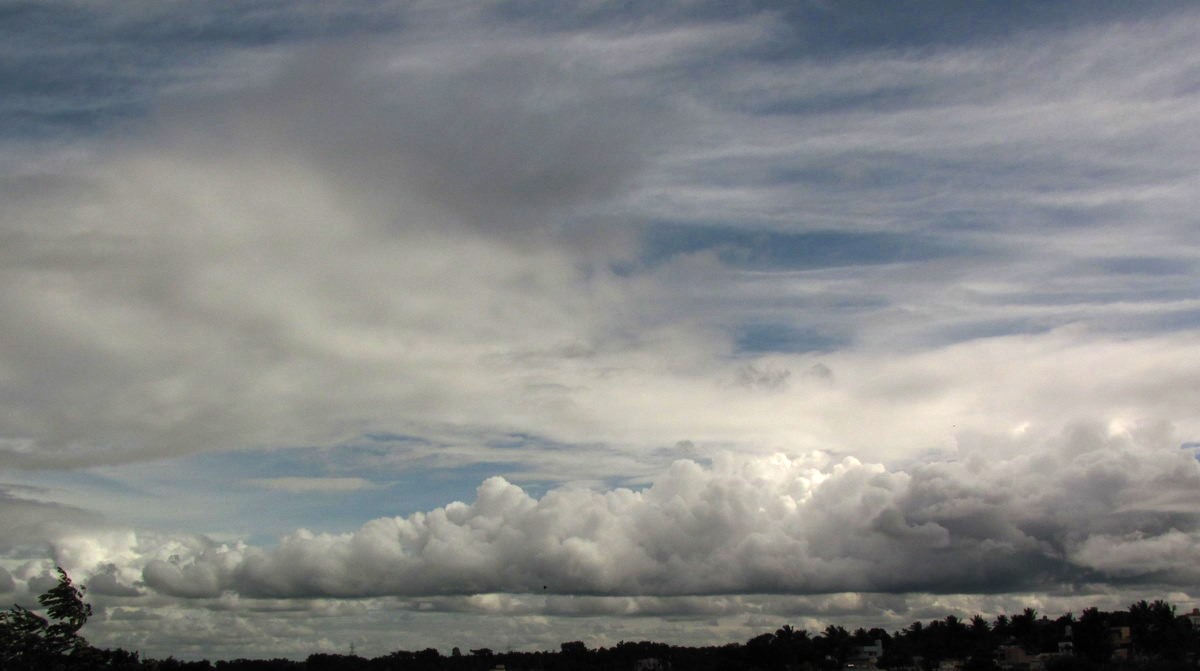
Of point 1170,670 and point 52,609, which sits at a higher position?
point 52,609

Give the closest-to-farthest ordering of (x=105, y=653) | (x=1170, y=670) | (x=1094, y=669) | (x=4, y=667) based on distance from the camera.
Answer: (x=4, y=667)
(x=105, y=653)
(x=1170, y=670)
(x=1094, y=669)

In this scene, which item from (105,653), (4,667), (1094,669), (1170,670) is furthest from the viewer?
(1094,669)

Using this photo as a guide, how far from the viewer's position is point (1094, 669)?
199 meters

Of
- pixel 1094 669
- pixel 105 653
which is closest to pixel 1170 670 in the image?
pixel 1094 669

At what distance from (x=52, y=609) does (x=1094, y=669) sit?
19555 centimetres

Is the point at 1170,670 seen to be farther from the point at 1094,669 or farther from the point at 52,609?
the point at 52,609

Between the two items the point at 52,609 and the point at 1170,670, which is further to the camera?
the point at 1170,670

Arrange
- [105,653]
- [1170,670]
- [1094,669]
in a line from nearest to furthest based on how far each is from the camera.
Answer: [105,653] → [1170,670] → [1094,669]

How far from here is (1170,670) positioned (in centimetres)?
18012

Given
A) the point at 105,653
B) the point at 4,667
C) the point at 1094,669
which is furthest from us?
the point at 1094,669

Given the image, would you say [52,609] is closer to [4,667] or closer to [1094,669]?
[4,667]

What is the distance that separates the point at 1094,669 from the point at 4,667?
197039 millimetres

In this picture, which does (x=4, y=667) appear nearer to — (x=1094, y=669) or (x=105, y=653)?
(x=105, y=653)

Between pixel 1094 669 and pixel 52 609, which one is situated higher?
pixel 52 609
